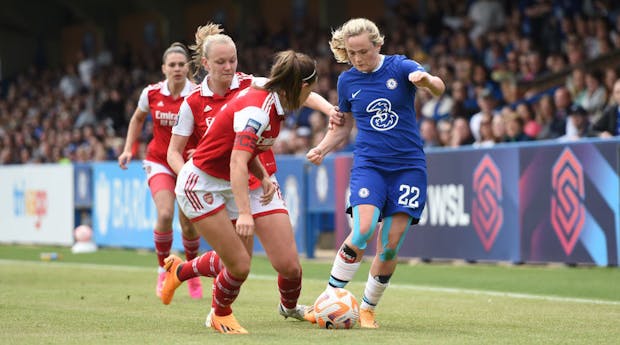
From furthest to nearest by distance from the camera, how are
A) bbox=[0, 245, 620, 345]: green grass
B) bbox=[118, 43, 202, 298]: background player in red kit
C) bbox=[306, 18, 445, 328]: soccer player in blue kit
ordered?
bbox=[118, 43, 202, 298]: background player in red kit
bbox=[306, 18, 445, 328]: soccer player in blue kit
bbox=[0, 245, 620, 345]: green grass

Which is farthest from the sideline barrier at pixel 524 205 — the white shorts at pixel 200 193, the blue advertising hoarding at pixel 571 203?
the white shorts at pixel 200 193

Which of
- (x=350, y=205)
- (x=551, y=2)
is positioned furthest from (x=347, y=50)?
(x=551, y=2)

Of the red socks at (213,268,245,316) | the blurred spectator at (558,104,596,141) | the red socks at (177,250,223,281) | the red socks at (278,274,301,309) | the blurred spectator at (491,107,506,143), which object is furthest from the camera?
the blurred spectator at (491,107,506,143)

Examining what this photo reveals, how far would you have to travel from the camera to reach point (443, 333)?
802cm

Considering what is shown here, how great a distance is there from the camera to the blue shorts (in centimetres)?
841

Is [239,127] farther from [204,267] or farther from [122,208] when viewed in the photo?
[122,208]

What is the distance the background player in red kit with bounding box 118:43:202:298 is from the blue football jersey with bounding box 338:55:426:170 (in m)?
3.13

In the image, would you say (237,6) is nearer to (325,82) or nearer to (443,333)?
(325,82)

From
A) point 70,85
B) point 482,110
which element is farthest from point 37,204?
point 70,85

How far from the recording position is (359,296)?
11414 mm

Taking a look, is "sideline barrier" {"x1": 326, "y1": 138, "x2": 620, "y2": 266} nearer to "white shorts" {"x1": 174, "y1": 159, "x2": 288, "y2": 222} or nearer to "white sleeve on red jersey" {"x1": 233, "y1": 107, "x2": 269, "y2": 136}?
"white shorts" {"x1": 174, "y1": 159, "x2": 288, "y2": 222}

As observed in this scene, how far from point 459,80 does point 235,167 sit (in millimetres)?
13150

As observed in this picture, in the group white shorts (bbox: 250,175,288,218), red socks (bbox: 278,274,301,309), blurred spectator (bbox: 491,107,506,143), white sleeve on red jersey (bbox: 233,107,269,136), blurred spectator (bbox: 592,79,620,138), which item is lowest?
red socks (bbox: 278,274,301,309)

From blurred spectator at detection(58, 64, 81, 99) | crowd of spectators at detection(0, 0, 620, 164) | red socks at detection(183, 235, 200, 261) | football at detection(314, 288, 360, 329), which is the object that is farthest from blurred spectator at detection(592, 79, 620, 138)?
blurred spectator at detection(58, 64, 81, 99)
